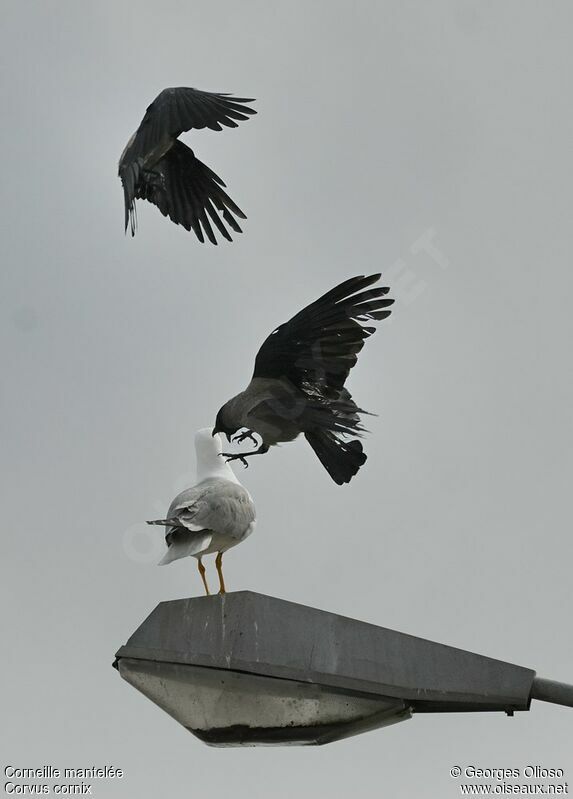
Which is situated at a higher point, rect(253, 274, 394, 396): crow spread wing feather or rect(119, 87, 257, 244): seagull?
rect(119, 87, 257, 244): seagull

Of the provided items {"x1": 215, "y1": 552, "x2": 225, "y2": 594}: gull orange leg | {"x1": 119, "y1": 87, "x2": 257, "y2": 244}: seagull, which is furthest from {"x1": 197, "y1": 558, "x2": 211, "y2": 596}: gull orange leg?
{"x1": 119, "y1": 87, "x2": 257, "y2": 244}: seagull

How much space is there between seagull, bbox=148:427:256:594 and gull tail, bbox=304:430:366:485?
58 cm

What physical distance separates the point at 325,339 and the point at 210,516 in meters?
1.24

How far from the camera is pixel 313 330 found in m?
6.45

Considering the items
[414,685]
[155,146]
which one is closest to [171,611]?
[414,685]

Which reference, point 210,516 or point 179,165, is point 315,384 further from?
point 179,165

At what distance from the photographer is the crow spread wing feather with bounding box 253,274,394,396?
627cm

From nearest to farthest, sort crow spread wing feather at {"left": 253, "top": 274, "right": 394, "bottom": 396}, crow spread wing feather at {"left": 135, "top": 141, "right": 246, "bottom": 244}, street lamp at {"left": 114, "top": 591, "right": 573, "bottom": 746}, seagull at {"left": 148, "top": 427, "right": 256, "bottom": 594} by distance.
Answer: street lamp at {"left": 114, "top": 591, "right": 573, "bottom": 746} → crow spread wing feather at {"left": 253, "top": 274, "right": 394, "bottom": 396} → seagull at {"left": 148, "top": 427, "right": 256, "bottom": 594} → crow spread wing feather at {"left": 135, "top": 141, "right": 246, "bottom": 244}

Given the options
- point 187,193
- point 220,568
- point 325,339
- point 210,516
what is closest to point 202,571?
point 220,568

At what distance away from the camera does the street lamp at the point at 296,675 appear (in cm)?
454

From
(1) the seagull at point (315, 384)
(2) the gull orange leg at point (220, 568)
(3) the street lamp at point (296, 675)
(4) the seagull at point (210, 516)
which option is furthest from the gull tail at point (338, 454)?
(3) the street lamp at point (296, 675)

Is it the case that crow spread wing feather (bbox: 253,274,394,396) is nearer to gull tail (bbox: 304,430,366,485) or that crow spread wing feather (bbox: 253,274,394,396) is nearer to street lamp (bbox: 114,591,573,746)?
gull tail (bbox: 304,430,366,485)

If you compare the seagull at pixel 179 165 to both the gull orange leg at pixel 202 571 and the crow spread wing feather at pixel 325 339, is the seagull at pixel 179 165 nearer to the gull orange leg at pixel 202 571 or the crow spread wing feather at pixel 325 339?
the crow spread wing feather at pixel 325 339

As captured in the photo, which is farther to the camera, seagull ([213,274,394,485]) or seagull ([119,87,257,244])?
seagull ([119,87,257,244])
